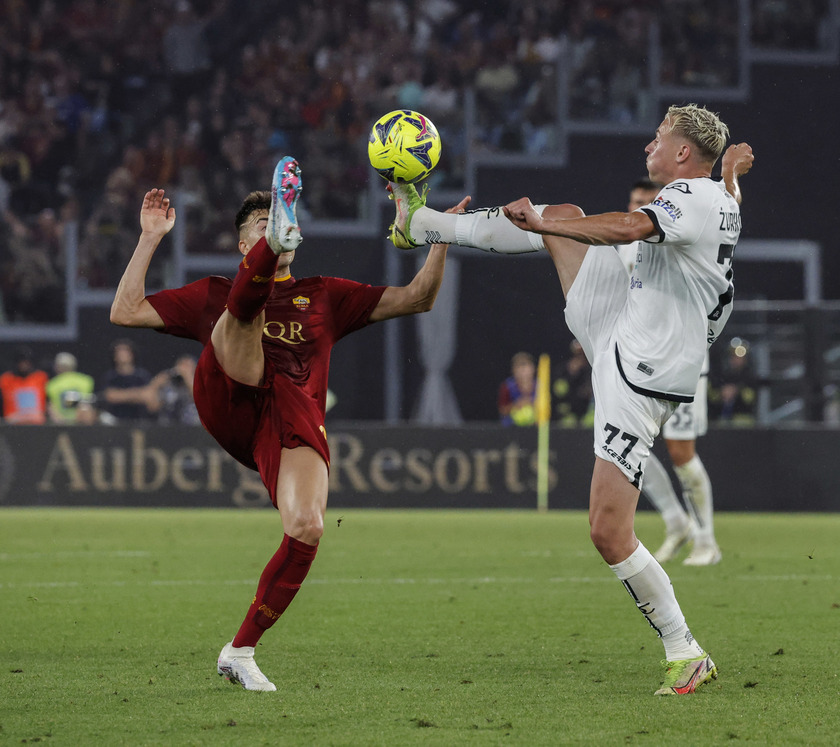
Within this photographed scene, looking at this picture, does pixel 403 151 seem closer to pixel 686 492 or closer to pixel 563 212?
pixel 563 212

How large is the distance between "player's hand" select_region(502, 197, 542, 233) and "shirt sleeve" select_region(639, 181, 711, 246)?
378 mm

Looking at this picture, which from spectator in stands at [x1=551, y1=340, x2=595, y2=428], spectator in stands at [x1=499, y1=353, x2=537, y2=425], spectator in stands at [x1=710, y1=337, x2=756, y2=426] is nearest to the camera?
spectator in stands at [x1=710, y1=337, x2=756, y2=426]

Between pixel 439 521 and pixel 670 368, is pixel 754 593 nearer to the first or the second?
pixel 670 368

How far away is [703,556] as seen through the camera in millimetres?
9625

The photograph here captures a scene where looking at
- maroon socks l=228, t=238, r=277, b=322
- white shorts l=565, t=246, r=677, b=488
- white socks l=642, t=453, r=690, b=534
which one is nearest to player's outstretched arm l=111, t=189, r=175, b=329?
maroon socks l=228, t=238, r=277, b=322

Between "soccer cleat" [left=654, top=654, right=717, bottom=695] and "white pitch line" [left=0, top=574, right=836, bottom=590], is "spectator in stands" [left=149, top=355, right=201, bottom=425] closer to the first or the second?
"white pitch line" [left=0, top=574, right=836, bottom=590]

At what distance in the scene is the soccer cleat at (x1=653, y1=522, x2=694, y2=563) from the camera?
967cm

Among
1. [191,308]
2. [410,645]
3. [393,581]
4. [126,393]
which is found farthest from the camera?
[126,393]

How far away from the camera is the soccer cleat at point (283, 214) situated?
470cm

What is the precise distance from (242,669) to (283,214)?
5.65 ft

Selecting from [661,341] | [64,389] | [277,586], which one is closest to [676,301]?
[661,341]

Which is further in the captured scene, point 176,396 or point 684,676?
point 176,396

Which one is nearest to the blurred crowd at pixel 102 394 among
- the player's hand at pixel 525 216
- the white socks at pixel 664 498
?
the white socks at pixel 664 498

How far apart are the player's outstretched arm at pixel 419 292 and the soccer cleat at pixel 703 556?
183 inches
